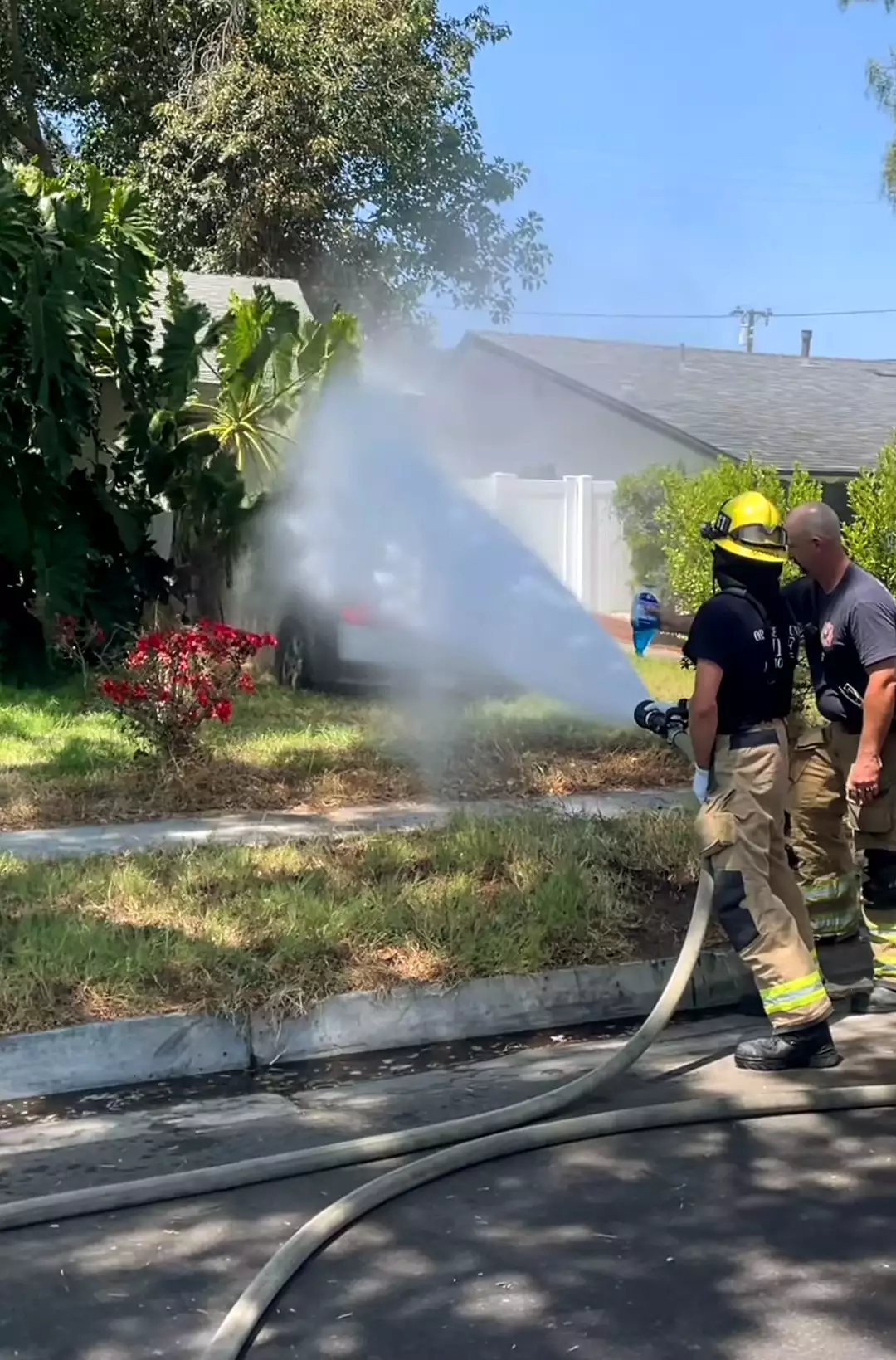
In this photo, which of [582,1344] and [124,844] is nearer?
[582,1344]

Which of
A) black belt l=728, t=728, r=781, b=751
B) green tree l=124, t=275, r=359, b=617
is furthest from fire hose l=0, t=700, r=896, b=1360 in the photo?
green tree l=124, t=275, r=359, b=617

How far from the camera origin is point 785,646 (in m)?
5.25

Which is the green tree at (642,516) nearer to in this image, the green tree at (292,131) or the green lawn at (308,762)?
the green tree at (292,131)

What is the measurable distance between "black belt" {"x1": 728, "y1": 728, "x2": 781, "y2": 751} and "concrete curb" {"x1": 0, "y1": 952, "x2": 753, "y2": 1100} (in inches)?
45.7

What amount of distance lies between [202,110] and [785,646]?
18915 mm

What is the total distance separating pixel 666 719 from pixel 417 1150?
1996mm

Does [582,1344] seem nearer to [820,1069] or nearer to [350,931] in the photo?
[820,1069]

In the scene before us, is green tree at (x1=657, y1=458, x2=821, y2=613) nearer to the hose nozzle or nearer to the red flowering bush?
the red flowering bush

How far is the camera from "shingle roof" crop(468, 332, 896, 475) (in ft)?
65.6

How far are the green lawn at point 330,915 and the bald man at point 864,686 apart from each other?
2.88ft

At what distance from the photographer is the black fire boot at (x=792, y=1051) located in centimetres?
499

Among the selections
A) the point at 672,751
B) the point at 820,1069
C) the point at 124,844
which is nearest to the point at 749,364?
the point at 672,751

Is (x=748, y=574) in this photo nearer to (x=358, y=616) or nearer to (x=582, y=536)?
(x=358, y=616)

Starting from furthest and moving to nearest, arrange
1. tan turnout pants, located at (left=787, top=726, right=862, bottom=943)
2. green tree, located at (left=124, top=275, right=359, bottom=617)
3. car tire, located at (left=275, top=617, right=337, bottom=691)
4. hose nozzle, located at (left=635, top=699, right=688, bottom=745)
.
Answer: green tree, located at (left=124, top=275, right=359, bottom=617) → car tire, located at (left=275, top=617, right=337, bottom=691) → tan turnout pants, located at (left=787, top=726, right=862, bottom=943) → hose nozzle, located at (left=635, top=699, right=688, bottom=745)
